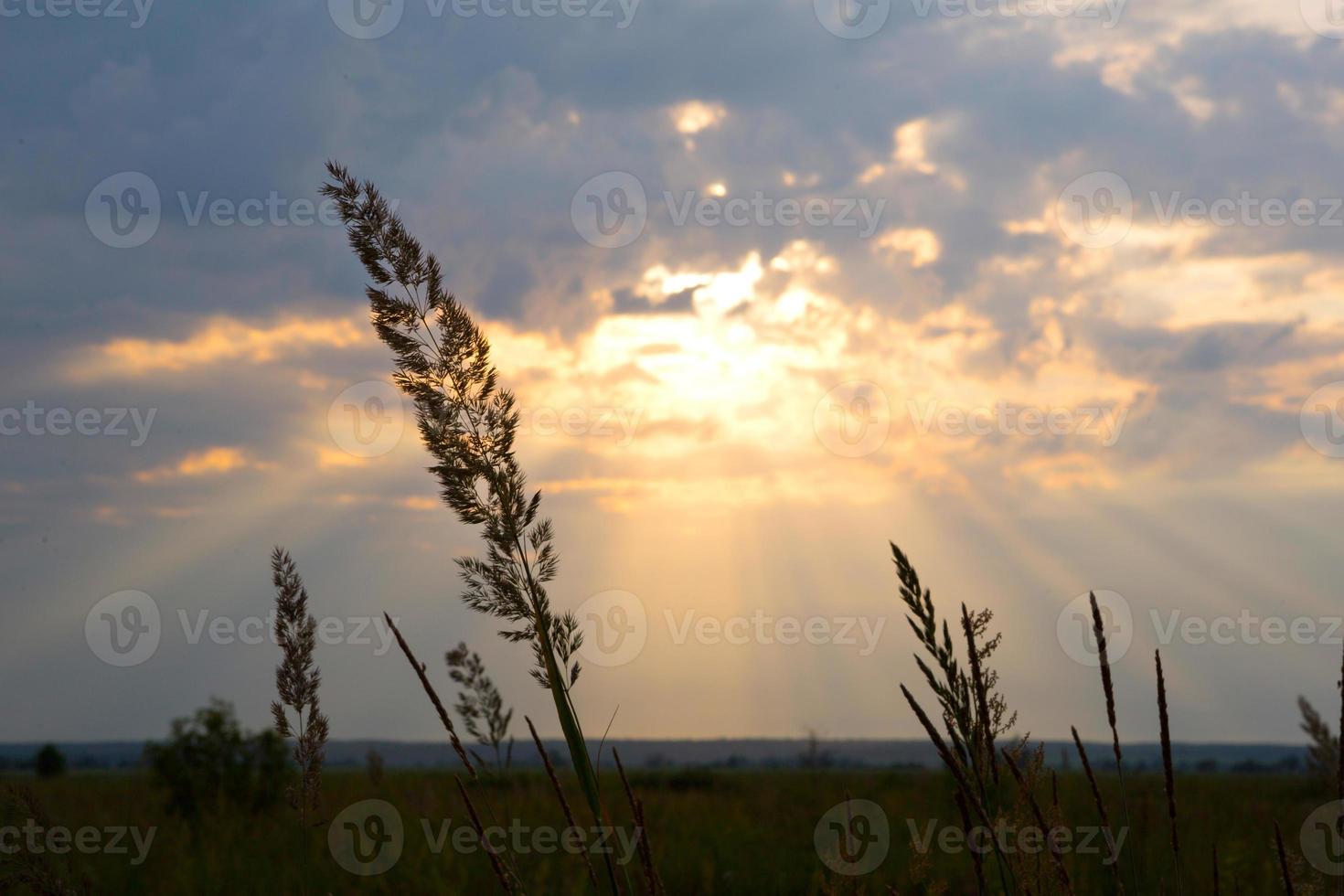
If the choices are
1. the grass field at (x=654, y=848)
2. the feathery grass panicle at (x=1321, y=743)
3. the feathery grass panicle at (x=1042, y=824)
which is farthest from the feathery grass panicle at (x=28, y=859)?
the feathery grass panicle at (x=1321, y=743)

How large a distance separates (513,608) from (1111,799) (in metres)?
14.8

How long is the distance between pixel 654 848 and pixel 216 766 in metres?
7.98

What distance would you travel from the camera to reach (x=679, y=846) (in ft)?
27.8

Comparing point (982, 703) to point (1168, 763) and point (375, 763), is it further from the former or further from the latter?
point (375, 763)

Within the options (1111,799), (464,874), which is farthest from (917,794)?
(464,874)

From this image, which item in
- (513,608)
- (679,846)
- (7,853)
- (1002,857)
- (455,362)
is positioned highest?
(455,362)

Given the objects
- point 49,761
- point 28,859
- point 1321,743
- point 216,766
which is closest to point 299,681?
point 28,859

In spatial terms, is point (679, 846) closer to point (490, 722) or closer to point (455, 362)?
point (490, 722)

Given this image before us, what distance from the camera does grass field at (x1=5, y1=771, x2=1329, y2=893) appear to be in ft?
21.7

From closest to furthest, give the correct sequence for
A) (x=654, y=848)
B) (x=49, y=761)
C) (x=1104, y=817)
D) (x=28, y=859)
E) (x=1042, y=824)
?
(x=1042, y=824)
(x=1104, y=817)
(x=28, y=859)
(x=654, y=848)
(x=49, y=761)

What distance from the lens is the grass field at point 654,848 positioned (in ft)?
21.7

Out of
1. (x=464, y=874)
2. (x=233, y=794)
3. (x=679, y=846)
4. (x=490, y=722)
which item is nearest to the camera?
(x=490, y=722)

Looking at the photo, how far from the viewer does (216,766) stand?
13.1 meters

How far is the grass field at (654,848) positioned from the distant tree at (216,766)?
0.40m
